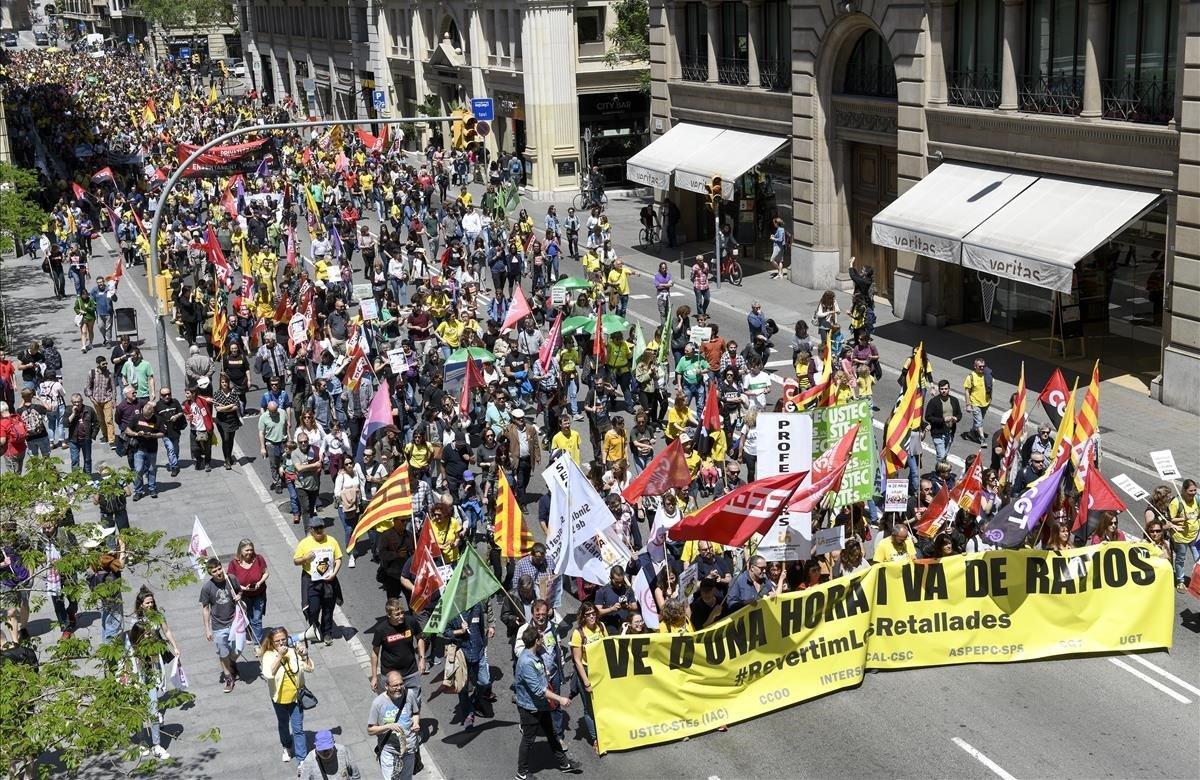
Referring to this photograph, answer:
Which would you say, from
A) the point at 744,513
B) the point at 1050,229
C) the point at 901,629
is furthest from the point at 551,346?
the point at 901,629

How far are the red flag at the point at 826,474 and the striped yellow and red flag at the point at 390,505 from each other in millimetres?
5148

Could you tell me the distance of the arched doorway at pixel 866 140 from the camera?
36.0 metres

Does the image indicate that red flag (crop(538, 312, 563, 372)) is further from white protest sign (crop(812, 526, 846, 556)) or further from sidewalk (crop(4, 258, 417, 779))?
white protest sign (crop(812, 526, 846, 556))

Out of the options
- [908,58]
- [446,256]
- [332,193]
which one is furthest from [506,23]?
[908,58]

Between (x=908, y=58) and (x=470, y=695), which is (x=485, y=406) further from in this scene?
(x=908, y=58)

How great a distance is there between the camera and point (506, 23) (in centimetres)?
5962

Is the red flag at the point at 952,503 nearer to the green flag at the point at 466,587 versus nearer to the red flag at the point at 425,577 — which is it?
the green flag at the point at 466,587

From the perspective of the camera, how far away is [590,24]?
190ft

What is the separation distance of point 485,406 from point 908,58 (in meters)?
14.6

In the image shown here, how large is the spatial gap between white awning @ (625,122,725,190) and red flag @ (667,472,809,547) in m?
28.3

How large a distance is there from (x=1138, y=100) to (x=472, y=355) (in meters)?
13.3

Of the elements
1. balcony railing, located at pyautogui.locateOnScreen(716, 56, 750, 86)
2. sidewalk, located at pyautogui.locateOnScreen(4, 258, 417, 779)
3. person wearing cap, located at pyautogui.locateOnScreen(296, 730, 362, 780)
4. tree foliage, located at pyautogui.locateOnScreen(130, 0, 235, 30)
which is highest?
tree foliage, located at pyautogui.locateOnScreen(130, 0, 235, 30)

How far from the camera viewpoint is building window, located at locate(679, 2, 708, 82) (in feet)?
146

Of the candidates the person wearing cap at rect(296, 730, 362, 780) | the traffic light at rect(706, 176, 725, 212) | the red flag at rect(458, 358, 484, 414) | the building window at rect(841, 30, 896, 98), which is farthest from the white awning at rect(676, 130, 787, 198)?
the person wearing cap at rect(296, 730, 362, 780)
